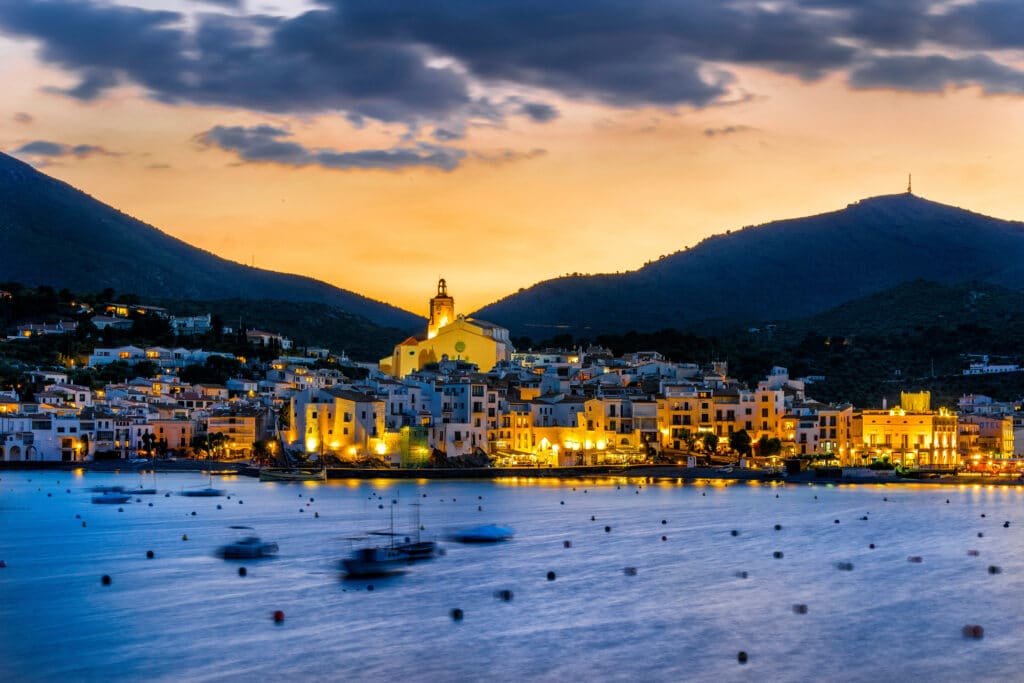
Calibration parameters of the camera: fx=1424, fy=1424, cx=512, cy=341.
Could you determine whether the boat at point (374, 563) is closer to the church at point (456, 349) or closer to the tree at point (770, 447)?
the tree at point (770, 447)

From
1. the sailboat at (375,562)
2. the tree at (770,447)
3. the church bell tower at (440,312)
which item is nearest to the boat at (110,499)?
the sailboat at (375,562)

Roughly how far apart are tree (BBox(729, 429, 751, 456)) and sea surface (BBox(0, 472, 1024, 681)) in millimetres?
16998

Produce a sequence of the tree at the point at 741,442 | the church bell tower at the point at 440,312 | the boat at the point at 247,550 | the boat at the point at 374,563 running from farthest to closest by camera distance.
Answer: the church bell tower at the point at 440,312, the tree at the point at 741,442, the boat at the point at 247,550, the boat at the point at 374,563

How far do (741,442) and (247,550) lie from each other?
36.8 meters

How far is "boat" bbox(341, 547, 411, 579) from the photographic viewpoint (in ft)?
103

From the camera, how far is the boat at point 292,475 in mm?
58812

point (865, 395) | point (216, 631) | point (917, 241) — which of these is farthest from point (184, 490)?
point (917, 241)

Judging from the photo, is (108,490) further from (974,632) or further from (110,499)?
(974,632)

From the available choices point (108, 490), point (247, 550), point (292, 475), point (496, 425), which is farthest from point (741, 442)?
point (247, 550)

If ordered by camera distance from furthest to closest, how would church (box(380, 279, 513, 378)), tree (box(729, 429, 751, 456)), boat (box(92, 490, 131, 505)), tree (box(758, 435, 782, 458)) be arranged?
church (box(380, 279, 513, 378)) → tree (box(729, 429, 751, 456)) → tree (box(758, 435, 782, 458)) → boat (box(92, 490, 131, 505))

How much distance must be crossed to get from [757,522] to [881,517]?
5.13 m

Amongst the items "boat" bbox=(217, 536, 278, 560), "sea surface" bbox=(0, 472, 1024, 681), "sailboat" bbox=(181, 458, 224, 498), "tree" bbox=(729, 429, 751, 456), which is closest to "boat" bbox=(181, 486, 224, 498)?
"sailboat" bbox=(181, 458, 224, 498)

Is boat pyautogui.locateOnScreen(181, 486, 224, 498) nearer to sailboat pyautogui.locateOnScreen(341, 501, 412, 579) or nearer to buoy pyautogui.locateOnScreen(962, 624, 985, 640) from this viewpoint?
sailboat pyautogui.locateOnScreen(341, 501, 412, 579)

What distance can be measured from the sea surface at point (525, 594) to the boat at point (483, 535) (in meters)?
0.56
